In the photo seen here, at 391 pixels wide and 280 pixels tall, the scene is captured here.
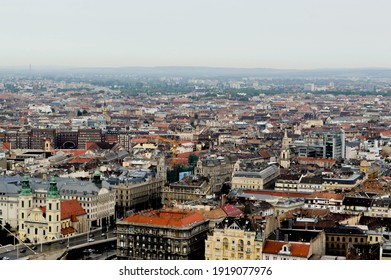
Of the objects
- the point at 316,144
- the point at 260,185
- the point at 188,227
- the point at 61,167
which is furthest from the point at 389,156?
the point at 188,227

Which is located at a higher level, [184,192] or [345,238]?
[345,238]

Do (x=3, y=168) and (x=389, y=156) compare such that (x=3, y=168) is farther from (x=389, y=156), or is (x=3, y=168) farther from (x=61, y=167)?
(x=389, y=156)

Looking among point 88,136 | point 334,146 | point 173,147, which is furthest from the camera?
point 88,136

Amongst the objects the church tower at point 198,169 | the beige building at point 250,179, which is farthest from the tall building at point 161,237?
the church tower at point 198,169

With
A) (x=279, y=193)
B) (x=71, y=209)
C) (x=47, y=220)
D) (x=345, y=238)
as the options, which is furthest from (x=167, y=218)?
(x=279, y=193)

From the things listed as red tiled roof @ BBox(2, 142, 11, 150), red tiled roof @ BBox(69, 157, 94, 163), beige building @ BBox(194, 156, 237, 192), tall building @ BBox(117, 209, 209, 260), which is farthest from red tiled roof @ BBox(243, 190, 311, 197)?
red tiled roof @ BBox(2, 142, 11, 150)

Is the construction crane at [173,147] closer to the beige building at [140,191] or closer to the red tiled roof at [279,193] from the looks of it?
the beige building at [140,191]

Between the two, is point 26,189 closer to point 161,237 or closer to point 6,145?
point 161,237
